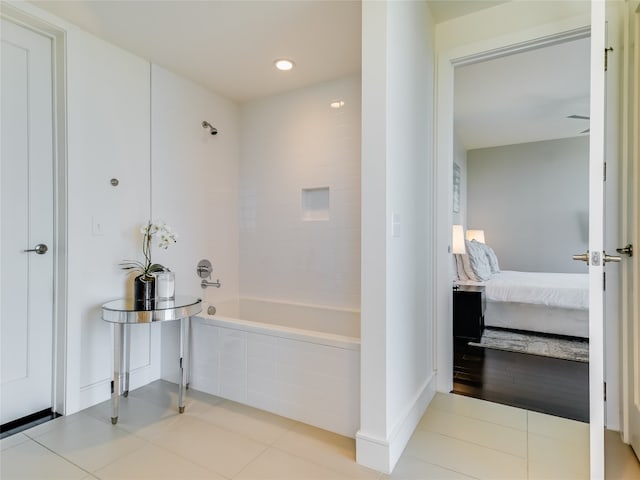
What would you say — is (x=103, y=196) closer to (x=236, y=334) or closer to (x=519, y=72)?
(x=236, y=334)

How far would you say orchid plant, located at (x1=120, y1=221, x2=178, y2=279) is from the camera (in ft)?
7.74

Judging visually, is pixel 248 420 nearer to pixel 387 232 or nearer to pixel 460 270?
pixel 387 232

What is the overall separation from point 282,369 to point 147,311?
82 centimetres

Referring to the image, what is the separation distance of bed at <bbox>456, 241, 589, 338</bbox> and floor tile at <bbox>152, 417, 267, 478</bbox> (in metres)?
3.00

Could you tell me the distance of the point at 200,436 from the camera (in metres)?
1.83

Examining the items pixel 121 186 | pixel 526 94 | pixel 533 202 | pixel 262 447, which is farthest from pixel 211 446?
pixel 533 202

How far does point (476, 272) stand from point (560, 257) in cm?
252

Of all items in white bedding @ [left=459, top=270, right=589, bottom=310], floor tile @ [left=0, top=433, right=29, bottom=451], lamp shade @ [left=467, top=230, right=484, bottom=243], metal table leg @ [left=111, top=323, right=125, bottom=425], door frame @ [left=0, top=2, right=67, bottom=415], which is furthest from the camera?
lamp shade @ [left=467, top=230, right=484, bottom=243]

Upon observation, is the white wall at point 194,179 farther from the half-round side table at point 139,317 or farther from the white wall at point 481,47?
the white wall at point 481,47

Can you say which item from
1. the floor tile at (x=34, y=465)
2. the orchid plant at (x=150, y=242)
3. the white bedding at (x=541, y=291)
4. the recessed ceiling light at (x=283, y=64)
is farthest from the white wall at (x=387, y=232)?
the white bedding at (x=541, y=291)

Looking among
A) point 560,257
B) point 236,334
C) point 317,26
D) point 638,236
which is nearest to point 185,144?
point 317,26

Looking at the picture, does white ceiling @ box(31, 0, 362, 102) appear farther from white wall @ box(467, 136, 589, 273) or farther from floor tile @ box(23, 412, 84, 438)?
white wall @ box(467, 136, 589, 273)

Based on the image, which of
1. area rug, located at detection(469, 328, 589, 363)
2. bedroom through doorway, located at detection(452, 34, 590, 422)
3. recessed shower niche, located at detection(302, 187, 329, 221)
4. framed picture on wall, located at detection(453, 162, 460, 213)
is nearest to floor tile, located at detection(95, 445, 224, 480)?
bedroom through doorway, located at detection(452, 34, 590, 422)

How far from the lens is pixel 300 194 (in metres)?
3.05
